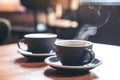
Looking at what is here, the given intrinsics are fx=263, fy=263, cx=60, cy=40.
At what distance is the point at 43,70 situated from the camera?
77 centimetres

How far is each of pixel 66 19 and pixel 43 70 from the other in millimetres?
2089

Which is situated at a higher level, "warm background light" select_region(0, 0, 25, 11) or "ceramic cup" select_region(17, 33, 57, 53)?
"ceramic cup" select_region(17, 33, 57, 53)

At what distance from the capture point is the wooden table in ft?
2.27

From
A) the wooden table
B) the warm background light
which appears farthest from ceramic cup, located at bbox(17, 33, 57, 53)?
the warm background light

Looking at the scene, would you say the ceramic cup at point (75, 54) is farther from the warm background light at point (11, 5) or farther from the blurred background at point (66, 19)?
the warm background light at point (11, 5)

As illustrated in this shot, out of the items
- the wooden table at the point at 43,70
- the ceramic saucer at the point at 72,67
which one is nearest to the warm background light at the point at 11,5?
the wooden table at the point at 43,70

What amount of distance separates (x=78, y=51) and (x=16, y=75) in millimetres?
180

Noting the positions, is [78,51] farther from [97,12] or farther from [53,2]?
[53,2]

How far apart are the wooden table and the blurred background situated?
0.33 metres

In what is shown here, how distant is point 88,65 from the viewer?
0.73 metres

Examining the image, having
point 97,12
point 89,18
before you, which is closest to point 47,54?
point 97,12

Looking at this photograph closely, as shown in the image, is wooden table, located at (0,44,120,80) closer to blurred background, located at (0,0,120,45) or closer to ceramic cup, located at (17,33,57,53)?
→ ceramic cup, located at (17,33,57,53)

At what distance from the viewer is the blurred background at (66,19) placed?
1.68m

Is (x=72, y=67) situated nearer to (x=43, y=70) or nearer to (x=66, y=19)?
(x=43, y=70)
